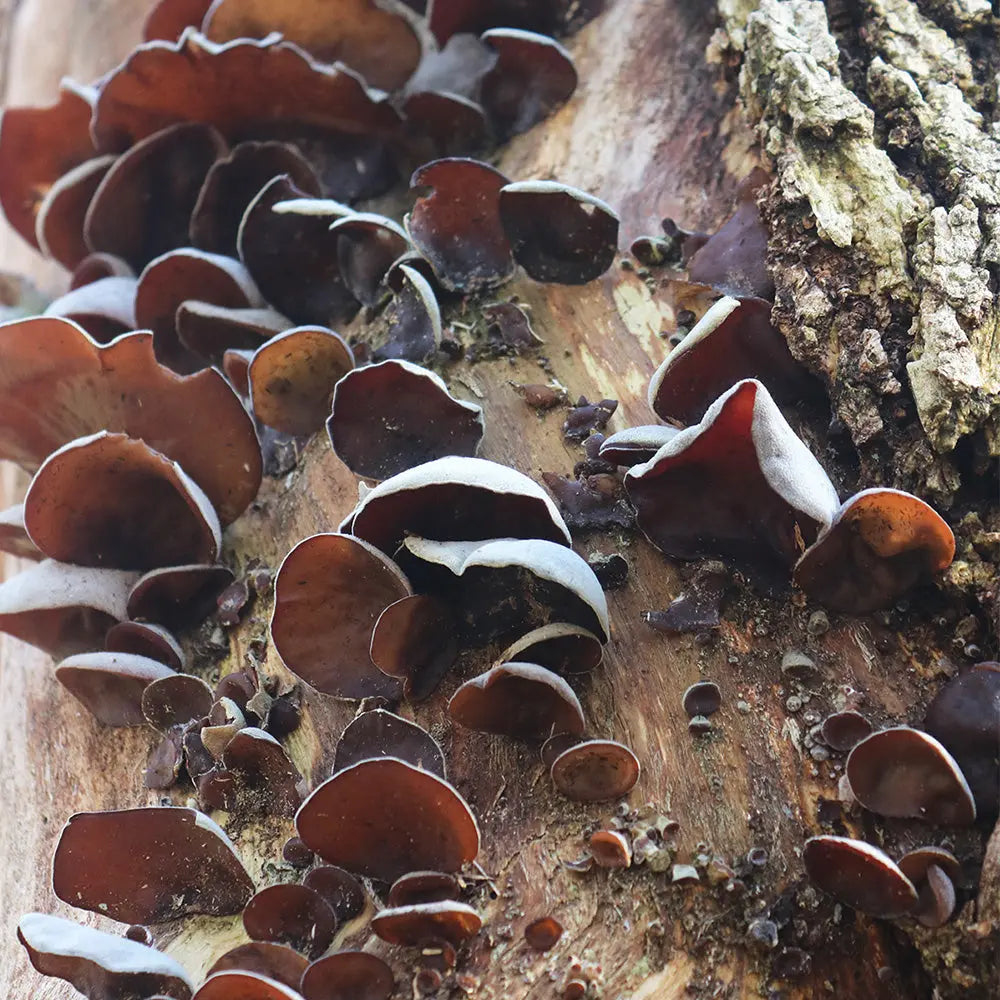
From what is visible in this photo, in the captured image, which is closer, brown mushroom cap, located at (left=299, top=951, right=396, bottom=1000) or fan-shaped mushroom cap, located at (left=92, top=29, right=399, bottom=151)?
brown mushroom cap, located at (left=299, top=951, right=396, bottom=1000)

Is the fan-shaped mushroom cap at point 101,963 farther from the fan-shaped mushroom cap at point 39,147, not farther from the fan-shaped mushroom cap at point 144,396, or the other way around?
the fan-shaped mushroom cap at point 39,147

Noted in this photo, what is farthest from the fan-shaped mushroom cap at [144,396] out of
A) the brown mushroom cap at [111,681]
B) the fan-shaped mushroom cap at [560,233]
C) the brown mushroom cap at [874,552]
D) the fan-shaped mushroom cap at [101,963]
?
the brown mushroom cap at [874,552]

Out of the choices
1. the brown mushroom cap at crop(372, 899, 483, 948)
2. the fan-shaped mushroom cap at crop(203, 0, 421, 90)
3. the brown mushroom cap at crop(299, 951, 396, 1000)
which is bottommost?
the brown mushroom cap at crop(299, 951, 396, 1000)

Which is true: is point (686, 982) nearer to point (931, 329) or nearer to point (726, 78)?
point (931, 329)

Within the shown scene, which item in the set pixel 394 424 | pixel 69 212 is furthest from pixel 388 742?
pixel 69 212

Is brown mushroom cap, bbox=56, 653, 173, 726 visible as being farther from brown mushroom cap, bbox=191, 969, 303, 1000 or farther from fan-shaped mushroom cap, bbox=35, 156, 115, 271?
fan-shaped mushroom cap, bbox=35, 156, 115, 271

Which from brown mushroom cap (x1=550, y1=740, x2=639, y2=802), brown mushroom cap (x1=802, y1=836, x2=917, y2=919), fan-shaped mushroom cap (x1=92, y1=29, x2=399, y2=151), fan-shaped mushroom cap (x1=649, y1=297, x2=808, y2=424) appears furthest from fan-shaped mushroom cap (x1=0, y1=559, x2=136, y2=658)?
brown mushroom cap (x1=802, y1=836, x2=917, y2=919)
